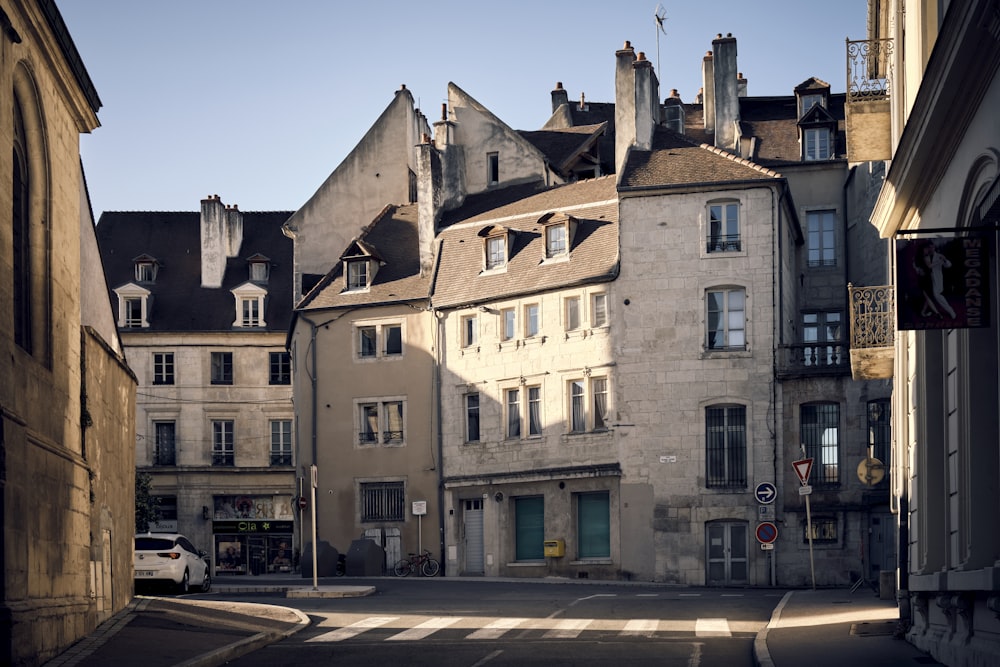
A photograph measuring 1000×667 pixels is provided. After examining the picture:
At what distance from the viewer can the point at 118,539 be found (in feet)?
80.9

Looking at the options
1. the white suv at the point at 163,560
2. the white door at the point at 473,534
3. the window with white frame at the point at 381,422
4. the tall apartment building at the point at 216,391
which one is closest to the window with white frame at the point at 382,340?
the window with white frame at the point at 381,422

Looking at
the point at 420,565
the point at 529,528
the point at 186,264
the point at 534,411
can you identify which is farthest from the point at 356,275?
the point at 186,264

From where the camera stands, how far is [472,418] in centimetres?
4928

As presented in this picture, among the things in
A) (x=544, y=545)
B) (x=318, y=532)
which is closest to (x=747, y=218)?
(x=544, y=545)

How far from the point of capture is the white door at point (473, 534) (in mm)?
48375

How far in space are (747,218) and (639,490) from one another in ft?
27.9

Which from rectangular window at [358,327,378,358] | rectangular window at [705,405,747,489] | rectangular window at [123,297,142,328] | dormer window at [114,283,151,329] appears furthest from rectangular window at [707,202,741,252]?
rectangular window at [123,297,142,328]

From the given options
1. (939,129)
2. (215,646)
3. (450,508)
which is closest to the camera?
(939,129)

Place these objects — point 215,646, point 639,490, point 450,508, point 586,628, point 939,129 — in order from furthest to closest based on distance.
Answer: point 450,508 → point 639,490 → point 586,628 → point 215,646 → point 939,129

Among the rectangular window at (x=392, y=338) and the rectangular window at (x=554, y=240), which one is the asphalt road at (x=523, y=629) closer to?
the rectangular window at (x=554, y=240)

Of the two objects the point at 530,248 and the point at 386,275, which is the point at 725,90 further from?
the point at 386,275

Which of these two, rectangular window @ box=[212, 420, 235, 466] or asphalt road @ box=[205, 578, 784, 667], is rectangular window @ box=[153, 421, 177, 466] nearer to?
rectangular window @ box=[212, 420, 235, 466]

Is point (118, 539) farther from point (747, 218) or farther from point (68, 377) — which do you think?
point (747, 218)

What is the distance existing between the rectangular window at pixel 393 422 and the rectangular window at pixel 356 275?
445 cm
